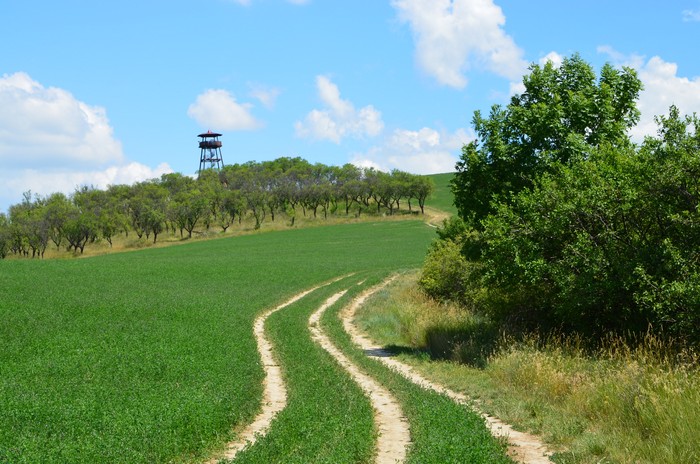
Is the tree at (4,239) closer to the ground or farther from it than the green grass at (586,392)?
farther from it

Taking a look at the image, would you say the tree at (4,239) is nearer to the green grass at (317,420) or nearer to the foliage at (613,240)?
the green grass at (317,420)

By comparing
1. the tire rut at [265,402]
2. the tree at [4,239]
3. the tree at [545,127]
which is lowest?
the tire rut at [265,402]

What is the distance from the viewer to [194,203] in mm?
135500

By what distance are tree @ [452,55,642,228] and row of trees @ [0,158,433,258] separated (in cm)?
10670

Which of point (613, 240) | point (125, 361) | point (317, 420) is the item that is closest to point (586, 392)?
point (317, 420)

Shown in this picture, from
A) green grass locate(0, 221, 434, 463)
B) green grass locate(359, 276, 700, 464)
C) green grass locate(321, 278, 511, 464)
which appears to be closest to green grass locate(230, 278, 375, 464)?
green grass locate(321, 278, 511, 464)

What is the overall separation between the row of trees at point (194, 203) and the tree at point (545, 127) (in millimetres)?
106701

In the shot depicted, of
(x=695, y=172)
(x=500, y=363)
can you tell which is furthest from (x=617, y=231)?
(x=500, y=363)

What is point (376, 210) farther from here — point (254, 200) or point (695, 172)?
point (695, 172)

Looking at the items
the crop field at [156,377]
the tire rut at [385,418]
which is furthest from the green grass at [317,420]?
the tire rut at [385,418]

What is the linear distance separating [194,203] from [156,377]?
4716 inches

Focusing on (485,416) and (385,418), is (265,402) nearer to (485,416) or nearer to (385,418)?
(385,418)

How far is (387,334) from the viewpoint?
30.6m

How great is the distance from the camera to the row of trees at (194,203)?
123 meters
